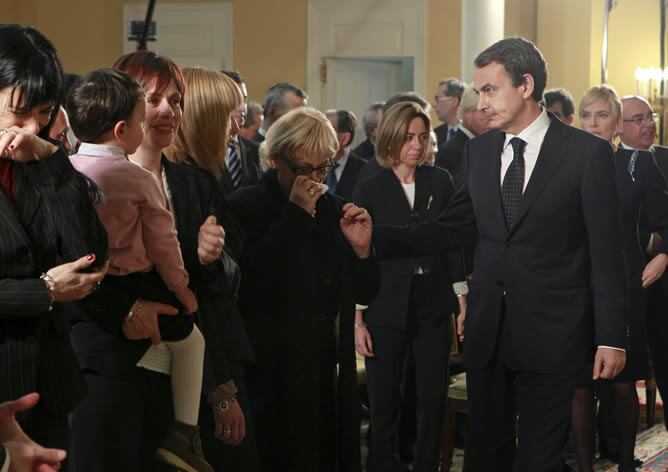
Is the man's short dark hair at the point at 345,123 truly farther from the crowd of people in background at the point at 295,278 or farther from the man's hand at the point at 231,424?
the man's hand at the point at 231,424

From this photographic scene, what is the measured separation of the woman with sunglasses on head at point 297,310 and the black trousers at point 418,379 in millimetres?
1159

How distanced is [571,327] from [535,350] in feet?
0.45

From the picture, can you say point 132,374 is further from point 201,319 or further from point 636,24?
point 636,24

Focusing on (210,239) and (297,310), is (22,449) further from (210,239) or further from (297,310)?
(297,310)

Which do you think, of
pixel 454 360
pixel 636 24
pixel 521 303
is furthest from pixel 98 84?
pixel 636 24

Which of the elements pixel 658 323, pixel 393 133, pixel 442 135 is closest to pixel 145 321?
pixel 393 133

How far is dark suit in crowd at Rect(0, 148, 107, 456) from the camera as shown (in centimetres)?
216

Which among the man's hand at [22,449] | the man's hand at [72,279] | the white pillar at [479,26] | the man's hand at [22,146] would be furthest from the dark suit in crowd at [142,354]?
the white pillar at [479,26]

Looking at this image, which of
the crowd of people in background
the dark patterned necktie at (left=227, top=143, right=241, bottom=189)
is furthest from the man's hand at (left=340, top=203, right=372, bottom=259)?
the dark patterned necktie at (left=227, top=143, right=241, bottom=189)

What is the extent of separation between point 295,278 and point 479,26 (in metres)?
6.60

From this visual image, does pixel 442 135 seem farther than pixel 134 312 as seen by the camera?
Yes

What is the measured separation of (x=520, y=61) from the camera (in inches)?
145

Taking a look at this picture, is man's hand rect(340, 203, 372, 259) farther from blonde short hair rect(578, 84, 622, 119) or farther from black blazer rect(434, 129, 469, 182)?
black blazer rect(434, 129, 469, 182)

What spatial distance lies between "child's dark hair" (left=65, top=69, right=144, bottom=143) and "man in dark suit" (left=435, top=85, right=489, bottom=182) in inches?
151
